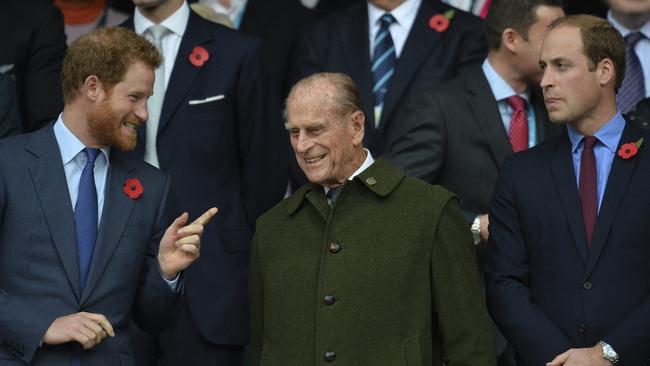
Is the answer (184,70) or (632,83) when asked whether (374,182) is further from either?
(632,83)

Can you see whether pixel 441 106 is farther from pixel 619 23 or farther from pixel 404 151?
pixel 619 23

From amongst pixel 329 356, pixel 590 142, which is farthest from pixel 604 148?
pixel 329 356

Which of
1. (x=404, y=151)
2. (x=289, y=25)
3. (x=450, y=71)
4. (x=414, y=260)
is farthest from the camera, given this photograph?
(x=289, y=25)

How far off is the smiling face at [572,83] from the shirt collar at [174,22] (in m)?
1.74

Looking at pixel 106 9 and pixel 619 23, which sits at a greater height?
pixel 619 23

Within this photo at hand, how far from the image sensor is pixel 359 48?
7.14m

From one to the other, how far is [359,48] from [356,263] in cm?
195

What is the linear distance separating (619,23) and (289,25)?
1.70 meters

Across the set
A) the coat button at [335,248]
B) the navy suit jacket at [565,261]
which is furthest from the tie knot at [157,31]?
the navy suit jacket at [565,261]

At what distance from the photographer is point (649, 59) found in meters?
7.20

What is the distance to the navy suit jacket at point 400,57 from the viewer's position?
6.98 meters

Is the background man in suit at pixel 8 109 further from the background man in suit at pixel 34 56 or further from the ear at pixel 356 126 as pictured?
the ear at pixel 356 126

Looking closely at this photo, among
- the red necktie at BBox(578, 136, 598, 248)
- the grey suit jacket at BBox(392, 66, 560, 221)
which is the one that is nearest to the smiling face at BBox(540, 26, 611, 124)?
the red necktie at BBox(578, 136, 598, 248)

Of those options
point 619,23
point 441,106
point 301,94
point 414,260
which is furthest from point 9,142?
point 619,23
